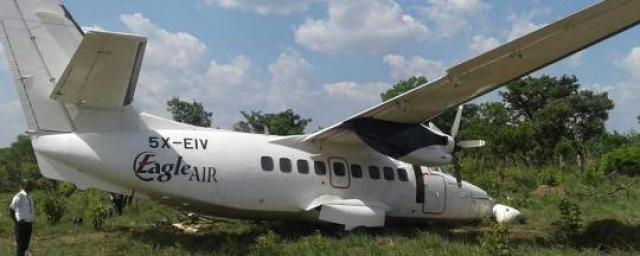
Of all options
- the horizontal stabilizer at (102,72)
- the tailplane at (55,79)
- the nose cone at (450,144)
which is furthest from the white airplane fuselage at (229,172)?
the nose cone at (450,144)

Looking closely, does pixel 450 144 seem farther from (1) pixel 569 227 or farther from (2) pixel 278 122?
(2) pixel 278 122

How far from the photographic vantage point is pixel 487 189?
69.8 ft

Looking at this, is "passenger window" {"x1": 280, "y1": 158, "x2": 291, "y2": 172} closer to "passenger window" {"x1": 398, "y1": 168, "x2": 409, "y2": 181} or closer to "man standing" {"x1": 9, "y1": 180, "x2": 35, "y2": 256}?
"passenger window" {"x1": 398, "y1": 168, "x2": 409, "y2": 181}

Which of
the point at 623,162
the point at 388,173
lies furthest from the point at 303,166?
the point at 623,162

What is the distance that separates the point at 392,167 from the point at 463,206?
2.37 metres

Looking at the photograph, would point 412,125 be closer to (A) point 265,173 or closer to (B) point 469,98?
(B) point 469,98

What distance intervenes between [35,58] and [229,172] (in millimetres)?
4039

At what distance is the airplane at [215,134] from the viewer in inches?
387

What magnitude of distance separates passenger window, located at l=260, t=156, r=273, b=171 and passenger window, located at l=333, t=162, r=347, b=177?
1.52 metres

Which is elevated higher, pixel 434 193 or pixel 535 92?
pixel 535 92

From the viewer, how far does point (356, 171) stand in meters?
12.8

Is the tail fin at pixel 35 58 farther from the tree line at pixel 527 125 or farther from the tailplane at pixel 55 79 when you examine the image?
the tree line at pixel 527 125

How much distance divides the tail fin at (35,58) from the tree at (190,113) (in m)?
45.1

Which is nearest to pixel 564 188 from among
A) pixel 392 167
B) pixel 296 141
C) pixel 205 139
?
pixel 392 167
